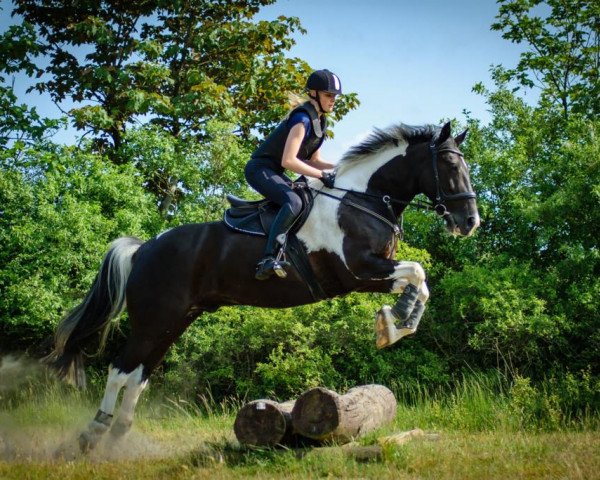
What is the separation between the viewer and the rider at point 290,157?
21.7ft

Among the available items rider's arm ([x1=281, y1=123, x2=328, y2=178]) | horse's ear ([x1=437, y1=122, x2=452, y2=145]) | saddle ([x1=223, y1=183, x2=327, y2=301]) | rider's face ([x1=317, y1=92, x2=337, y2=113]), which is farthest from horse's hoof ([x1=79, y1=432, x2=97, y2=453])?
horse's ear ([x1=437, y1=122, x2=452, y2=145])

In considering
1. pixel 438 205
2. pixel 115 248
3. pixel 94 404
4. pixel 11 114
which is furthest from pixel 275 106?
pixel 438 205

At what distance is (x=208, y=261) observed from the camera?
7.06 m

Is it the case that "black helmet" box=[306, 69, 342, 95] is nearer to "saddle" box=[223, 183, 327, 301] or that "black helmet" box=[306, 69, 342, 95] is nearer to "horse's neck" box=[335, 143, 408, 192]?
"horse's neck" box=[335, 143, 408, 192]

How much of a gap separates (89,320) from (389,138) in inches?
159

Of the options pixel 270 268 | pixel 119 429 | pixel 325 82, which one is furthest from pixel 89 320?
pixel 325 82

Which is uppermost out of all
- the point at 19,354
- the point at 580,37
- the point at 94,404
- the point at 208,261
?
the point at 580,37

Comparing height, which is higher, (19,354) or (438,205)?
(438,205)

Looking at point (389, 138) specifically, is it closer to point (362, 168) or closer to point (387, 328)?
point (362, 168)

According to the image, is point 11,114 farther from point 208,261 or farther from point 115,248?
point 208,261

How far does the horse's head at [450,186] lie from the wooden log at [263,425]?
2.57 meters

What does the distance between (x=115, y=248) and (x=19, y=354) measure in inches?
243

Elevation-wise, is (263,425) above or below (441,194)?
below

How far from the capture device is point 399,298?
629cm
